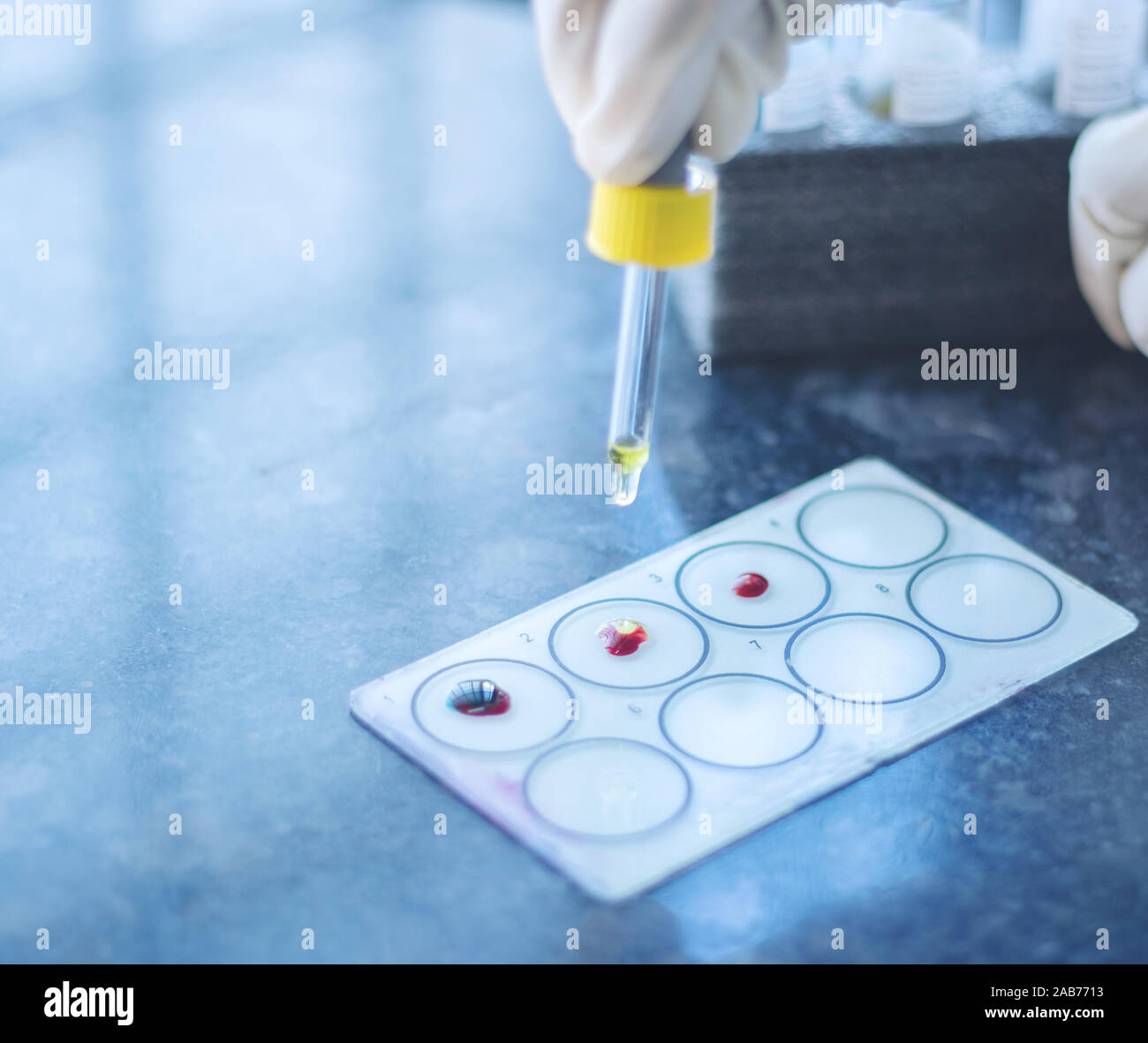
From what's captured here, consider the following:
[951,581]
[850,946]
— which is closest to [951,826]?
[850,946]

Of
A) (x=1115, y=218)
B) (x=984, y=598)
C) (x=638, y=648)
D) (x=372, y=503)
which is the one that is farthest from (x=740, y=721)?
(x=1115, y=218)

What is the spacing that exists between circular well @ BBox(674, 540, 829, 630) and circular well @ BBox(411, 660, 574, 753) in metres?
0.11

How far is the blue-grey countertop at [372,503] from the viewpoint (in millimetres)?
713

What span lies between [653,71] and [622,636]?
0.33 metres

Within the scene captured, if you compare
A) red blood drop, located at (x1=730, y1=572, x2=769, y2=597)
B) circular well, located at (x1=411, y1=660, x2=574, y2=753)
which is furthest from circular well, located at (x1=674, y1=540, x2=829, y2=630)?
circular well, located at (x1=411, y1=660, x2=574, y2=753)

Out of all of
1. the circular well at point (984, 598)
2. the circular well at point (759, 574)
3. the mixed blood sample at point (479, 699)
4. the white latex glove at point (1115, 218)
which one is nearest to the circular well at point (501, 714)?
the mixed blood sample at point (479, 699)

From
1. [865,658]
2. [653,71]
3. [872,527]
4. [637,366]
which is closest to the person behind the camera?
[653,71]

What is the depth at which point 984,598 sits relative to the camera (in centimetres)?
90

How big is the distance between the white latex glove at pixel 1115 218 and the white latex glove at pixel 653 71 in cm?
Answer: 39

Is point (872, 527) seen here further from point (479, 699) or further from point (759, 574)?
point (479, 699)

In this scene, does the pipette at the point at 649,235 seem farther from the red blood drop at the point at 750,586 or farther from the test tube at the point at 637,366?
the red blood drop at the point at 750,586

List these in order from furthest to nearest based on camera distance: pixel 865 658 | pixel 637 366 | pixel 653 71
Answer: pixel 865 658 < pixel 637 366 < pixel 653 71

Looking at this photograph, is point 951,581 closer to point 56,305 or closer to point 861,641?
point 861,641

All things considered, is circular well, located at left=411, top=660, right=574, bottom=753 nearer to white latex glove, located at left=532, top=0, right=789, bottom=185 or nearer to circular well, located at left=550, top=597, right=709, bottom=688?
circular well, located at left=550, top=597, right=709, bottom=688
